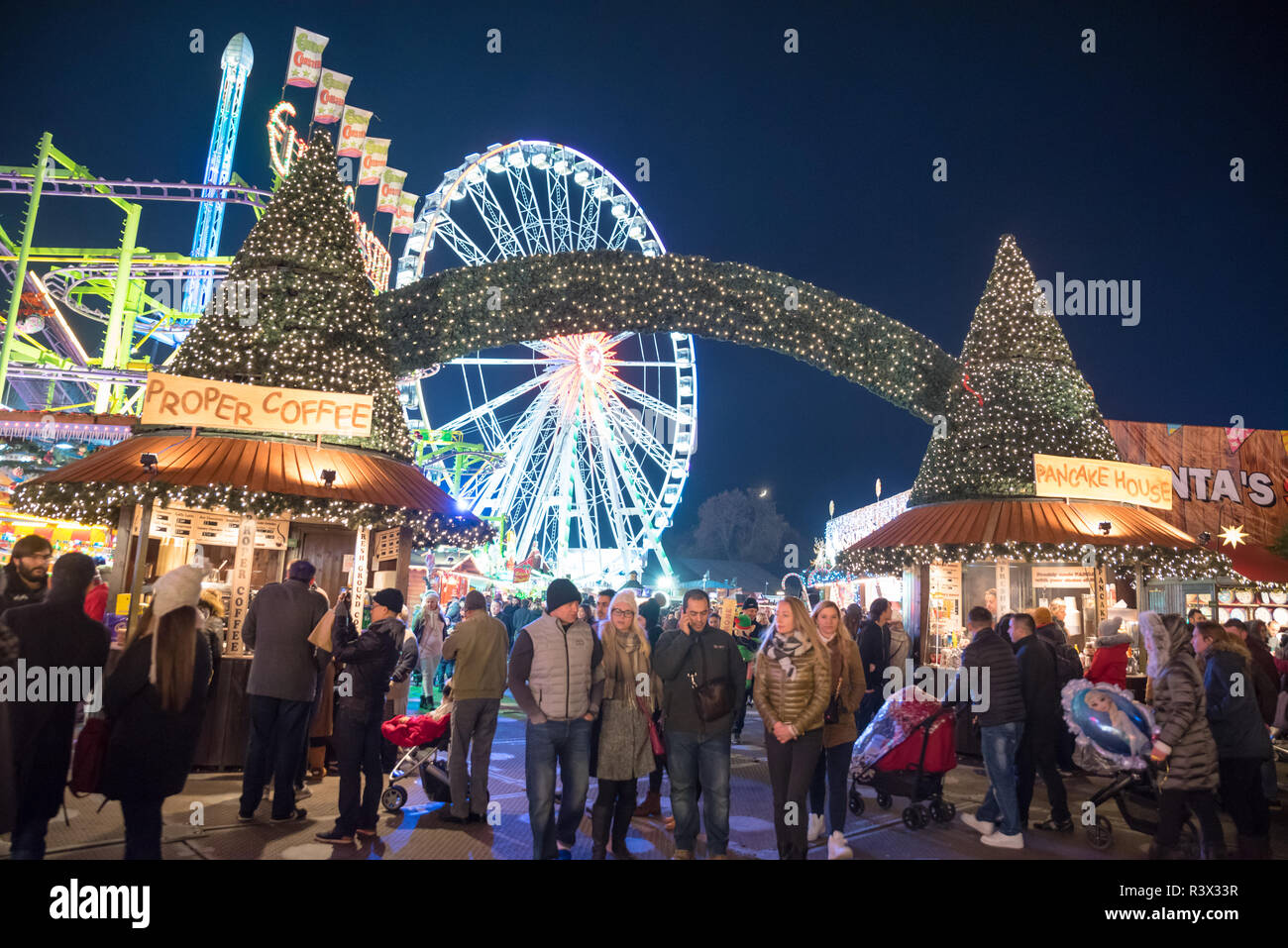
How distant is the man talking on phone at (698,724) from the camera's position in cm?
512

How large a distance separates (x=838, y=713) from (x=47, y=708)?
4439 mm

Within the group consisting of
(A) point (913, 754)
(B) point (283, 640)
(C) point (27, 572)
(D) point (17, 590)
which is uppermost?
(C) point (27, 572)

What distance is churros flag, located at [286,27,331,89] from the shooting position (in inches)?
850

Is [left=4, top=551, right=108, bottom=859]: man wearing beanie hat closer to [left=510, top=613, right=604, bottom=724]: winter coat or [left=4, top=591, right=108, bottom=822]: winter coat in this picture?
[left=4, top=591, right=108, bottom=822]: winter coat

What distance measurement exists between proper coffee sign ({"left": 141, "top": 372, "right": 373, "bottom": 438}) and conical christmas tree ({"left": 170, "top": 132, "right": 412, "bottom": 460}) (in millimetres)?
390

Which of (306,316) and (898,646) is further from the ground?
(306,316)

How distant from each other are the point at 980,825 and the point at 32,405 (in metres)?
39.6

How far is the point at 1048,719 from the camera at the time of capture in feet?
20.4

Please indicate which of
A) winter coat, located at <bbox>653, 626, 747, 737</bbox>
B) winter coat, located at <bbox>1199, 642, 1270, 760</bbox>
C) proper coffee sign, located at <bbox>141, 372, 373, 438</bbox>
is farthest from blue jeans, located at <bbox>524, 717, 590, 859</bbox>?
proper coffee sign, located at <bbox>141, 372, 373, 438</bbox>

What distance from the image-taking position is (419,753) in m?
6.69

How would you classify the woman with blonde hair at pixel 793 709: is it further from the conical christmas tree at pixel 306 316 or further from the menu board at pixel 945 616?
the menu board at pixel 945 616

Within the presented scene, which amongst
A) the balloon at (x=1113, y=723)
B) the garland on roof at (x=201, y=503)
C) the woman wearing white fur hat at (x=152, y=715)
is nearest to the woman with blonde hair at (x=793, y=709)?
the balloon at (x=1113, y=723)

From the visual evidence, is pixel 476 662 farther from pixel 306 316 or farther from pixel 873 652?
pixel 306 316

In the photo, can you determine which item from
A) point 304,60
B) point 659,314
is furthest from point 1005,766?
point 304,60
